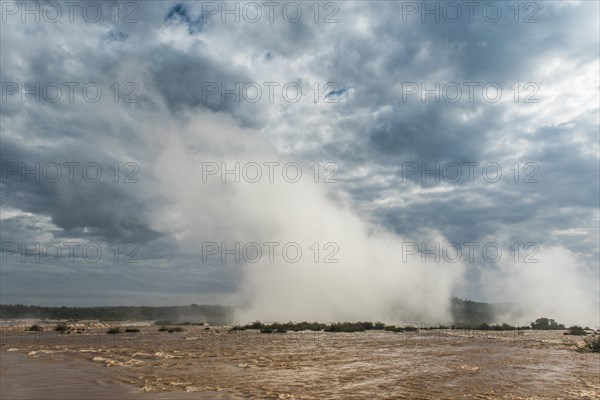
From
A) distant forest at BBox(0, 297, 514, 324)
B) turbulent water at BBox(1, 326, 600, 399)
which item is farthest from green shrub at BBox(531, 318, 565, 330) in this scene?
turbulent water at BBox(1, 326, 600, 399)

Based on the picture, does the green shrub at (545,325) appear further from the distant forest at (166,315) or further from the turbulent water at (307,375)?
the turbulent water at (307,375)

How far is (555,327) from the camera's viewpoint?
325ft

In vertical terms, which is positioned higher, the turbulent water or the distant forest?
the turbulent water

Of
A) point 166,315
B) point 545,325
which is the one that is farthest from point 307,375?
point 166,315

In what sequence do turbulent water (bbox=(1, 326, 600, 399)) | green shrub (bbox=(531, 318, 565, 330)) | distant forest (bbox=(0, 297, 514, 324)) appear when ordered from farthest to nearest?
distant forest (bbox=(0, 297, 514, 324)), green shrub (bbox=(531, 318, 565, 330)), turbulent water (bbox=(1, 326, 600, 399))

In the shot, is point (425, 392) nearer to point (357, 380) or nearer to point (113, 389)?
point (357, 380)

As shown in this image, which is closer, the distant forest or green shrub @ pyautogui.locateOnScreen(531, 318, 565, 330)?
green shrub @ pyautogui.locateOnScreen(531, 318, 565, 330)

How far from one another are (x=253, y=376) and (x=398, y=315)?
9567 cm

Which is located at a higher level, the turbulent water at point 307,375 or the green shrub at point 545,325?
the turbulent water at point 307,375

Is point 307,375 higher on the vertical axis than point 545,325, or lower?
higher

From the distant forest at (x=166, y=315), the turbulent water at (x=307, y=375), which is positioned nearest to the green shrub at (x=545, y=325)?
the distant forest at (x=166, y=315)

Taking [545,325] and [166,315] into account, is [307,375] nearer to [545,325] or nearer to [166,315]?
[545,325]

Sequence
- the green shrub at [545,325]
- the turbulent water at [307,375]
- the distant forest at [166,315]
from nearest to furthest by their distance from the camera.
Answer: the turbulent water at [307,375] → the green shrub at [545,325] → the distant forest at [166,315]

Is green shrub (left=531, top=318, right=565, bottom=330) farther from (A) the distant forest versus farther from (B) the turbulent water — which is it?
(B) the turbulent water
